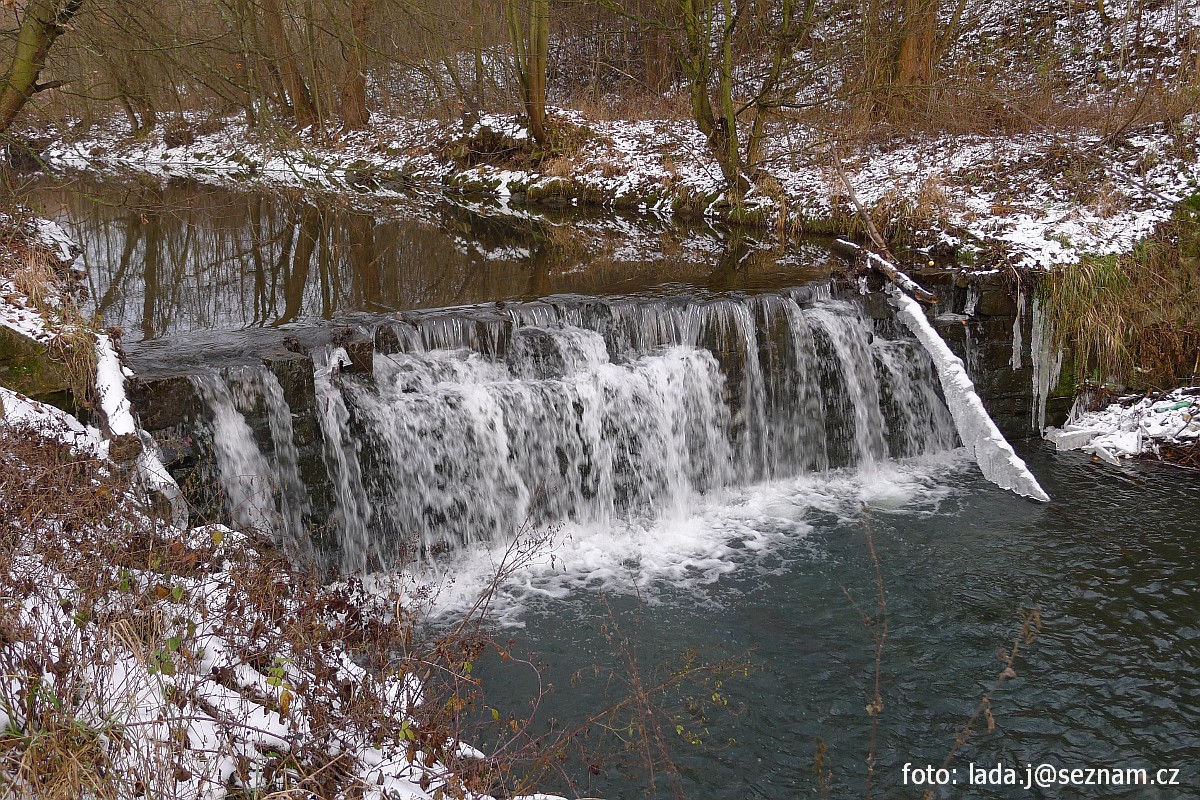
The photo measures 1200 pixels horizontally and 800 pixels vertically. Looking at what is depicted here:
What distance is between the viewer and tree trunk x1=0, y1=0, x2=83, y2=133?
6.31 m

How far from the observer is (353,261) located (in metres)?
11.4

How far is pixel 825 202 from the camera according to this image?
40.0ft

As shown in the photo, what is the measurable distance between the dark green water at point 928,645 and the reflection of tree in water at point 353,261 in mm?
3751

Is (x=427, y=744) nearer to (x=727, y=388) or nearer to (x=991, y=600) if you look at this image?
(x=991, y=600)

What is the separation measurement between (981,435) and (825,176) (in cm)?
687

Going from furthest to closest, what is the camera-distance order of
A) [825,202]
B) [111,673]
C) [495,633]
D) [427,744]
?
[825,202] → [495,633] → [427,744] → [111,673]

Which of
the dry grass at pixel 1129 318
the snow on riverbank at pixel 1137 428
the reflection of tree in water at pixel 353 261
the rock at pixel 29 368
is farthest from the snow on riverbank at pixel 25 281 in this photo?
the dry grass at pixel 1129 318

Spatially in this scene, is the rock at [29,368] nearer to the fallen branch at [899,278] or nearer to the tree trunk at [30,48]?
the tree trunk at [30,48]

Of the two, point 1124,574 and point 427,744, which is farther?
point 1124,574

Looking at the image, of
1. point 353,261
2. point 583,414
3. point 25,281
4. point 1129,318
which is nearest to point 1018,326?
point 1129,318

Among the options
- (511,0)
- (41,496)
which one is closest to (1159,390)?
(41,496)

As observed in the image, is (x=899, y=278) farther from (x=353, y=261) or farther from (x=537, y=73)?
(x=537, y=73)

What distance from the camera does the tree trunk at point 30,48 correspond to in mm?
6312

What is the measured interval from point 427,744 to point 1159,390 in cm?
739
